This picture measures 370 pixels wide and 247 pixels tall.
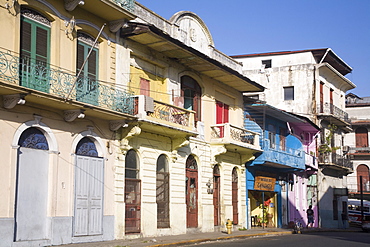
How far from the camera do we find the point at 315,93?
4006 cm

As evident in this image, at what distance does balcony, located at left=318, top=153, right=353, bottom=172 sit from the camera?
39969mm

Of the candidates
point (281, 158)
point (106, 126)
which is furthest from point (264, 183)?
point (106, 126)

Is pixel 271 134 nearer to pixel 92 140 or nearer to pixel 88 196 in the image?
pixel 92 140

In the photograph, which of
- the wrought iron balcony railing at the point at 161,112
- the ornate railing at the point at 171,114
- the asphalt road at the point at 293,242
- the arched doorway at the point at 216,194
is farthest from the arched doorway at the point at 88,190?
the arched doorway at the point at 216,194

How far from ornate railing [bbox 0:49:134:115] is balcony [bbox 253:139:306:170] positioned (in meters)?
12.1

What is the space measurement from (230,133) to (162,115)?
6130 millimetres

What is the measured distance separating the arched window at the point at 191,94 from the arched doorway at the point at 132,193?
474 cm

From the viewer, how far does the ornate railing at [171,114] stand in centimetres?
2025

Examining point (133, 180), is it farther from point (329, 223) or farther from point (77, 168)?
point (329, 223)

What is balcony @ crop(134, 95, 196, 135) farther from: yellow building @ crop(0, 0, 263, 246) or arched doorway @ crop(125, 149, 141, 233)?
arched doorway @ crop(125, 149, 141, 233)

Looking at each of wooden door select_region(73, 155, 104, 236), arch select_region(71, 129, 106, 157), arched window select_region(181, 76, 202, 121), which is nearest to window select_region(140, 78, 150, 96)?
arched window select_region(181, 76, 202, 121)

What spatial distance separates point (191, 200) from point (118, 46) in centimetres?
813

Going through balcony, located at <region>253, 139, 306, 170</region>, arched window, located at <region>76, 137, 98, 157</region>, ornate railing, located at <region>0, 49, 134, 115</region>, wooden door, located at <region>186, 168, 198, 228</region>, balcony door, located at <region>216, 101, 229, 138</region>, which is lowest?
wooden door, located at <region>186, 168, 198, 228</region>

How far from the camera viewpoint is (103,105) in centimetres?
1775
